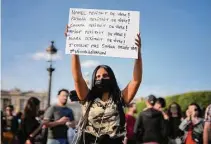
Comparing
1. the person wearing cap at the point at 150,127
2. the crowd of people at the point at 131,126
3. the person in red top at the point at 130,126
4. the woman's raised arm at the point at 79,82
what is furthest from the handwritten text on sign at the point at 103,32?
the person in red top at the point at 130,126

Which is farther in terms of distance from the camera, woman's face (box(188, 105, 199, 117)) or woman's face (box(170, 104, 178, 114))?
woman's face (box(170, 104, 178, 114))

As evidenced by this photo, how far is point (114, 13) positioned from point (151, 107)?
14.0 feet

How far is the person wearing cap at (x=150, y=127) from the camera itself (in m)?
8.47

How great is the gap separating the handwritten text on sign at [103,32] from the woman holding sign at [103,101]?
4.9 inches

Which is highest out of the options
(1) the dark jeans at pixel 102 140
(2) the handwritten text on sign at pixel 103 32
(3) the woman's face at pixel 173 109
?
(2) the handwritten text on sign at pixel 103 32

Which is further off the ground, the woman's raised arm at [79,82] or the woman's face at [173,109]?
the woman's raised arm at [79,82]

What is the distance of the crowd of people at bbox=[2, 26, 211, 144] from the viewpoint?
4.14m

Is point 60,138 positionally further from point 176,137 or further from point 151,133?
point 176,137

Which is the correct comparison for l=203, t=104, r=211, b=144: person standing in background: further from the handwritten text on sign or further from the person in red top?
the person in red top

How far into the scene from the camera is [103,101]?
4.28 metres

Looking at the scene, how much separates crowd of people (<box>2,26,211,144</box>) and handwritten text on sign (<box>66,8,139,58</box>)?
0.34ft

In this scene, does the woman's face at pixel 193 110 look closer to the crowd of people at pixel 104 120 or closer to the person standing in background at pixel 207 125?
the crowd of people at pixel 104 120

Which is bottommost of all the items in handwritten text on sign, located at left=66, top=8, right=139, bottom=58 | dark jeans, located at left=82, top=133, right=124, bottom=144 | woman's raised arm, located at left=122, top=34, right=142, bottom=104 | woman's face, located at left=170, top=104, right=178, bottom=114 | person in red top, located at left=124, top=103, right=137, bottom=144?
person in red top, located at left=124, top=103, right=137, bottom=144

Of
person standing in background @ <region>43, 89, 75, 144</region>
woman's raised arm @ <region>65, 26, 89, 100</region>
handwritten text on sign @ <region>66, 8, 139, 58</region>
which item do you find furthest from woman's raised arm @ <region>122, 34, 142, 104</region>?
person standing in background @ <region>43, 89, 75, 144</region>
